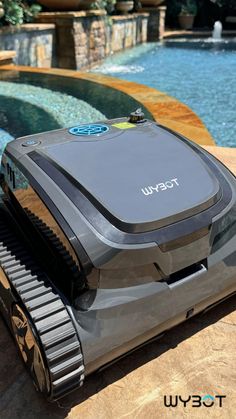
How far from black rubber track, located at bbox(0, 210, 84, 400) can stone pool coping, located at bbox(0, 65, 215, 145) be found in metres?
3.70

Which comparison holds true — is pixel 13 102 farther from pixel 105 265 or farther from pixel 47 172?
pixel 105 265

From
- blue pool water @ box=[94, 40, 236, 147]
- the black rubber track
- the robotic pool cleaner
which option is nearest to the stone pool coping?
blue pool water @ box=[94, 40, 236, 147]

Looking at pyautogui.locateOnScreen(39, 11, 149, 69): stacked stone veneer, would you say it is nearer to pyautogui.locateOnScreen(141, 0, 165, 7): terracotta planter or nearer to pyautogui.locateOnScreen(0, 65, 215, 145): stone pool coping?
pyautogui.locateOnScreen(0, 65, 215, 145): stone pool coping

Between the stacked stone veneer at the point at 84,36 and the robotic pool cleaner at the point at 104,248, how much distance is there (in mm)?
11616

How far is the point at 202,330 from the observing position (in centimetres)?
220

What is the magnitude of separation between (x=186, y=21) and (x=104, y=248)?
29109 mm

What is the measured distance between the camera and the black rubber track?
1.51 metres

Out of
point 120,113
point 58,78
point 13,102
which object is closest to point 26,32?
point 58,78

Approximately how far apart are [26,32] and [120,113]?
6.53 m

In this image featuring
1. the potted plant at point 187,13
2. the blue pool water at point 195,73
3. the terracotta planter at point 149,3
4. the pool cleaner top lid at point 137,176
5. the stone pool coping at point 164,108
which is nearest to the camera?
the pool cleaner top lid at point 137,176

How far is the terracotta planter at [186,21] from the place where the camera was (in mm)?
26272

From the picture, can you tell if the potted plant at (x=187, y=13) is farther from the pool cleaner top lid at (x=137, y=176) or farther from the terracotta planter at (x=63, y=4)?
the pool cleaner top lid at (x=137, y=176)

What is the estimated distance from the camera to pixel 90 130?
238 cm

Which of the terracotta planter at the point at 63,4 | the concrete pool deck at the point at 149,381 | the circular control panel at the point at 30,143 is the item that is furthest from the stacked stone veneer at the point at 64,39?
the concrete pool deck at the point at 149,381
